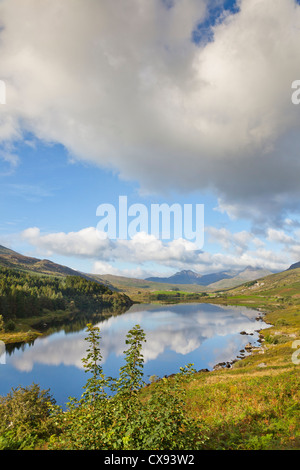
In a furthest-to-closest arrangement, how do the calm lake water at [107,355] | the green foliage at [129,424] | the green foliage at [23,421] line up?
the calm lake water at [107,355] → the green foliage at [23,421] → the green foliage at [129,424]

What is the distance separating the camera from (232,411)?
18875mm

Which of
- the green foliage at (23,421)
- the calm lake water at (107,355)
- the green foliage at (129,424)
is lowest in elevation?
the calm lake water at (107,355)

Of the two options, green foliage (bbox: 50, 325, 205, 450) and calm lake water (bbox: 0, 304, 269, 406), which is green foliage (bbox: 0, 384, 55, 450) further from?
calm lake water (bbox: 0, 304, 269, 406)

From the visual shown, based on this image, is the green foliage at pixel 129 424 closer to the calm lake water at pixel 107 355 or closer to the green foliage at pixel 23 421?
the green foliage at pixel 23 421

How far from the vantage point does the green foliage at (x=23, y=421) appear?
1501 cm

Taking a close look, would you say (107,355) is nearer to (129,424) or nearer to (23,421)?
(23,421)

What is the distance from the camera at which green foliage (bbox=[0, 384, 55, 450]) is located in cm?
1501

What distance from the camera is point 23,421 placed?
18.0m

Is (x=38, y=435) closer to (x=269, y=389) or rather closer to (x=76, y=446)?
(x=76, y=446)

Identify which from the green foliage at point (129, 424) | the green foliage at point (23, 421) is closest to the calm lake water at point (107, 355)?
the green foliage at point (23, 421)

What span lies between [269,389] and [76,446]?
69.7 feet

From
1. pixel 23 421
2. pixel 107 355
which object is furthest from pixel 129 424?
→ pixel 107 355
